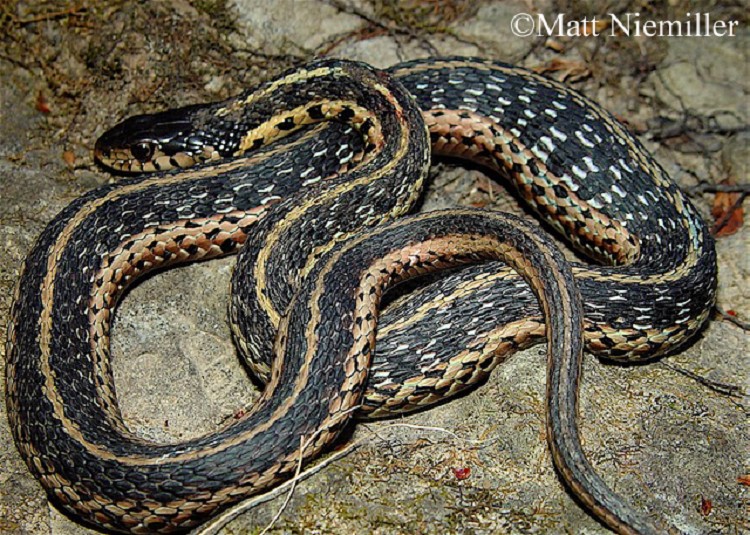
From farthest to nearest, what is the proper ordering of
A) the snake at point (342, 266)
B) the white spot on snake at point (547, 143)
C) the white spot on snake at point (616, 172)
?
1. the white spot on snake at point (547, 143)
2. the white spot on snake at point (616, 172)
3. the snake at point (342, 266)

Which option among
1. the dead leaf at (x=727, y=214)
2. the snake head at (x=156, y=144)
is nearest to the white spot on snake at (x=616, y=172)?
the dead leaf at (x=727, y=214)

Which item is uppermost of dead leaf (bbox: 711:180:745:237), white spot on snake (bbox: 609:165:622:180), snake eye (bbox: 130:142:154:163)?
snake eye (bbox: 130:142:154:163)

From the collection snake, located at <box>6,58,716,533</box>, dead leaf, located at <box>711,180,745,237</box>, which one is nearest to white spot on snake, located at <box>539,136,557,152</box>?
snake, located at <box>6,58,716,533</box>

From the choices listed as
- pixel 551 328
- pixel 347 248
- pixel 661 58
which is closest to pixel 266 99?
pixel 347 248

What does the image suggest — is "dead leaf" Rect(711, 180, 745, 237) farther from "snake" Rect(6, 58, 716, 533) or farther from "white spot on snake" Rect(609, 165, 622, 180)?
"white spot on snake" Rect(609, 165, 622, 180)

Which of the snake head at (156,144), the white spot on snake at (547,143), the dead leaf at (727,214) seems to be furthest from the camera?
the dead leaf at (727,214)

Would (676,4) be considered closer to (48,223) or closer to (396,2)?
(396,2)

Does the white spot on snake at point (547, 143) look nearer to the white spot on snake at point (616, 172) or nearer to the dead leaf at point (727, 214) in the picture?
the white spot on snake at point (616, 172)

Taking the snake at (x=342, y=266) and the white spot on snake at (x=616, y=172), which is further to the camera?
the white spot on snake at (x=616, y=172)

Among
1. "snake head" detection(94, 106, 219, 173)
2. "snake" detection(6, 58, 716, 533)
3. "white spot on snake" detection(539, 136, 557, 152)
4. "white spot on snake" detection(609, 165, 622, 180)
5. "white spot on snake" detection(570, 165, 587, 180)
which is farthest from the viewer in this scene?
"snake head" detection(94, 106, 219, 173)
